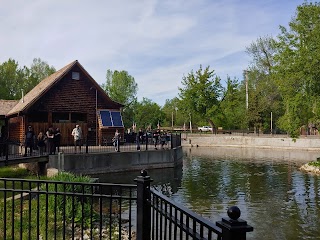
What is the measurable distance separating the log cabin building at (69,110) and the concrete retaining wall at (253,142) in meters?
26.2

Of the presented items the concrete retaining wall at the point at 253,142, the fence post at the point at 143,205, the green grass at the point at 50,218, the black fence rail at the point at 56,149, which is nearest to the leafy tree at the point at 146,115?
the concrete retaining wall at the point at 253,142

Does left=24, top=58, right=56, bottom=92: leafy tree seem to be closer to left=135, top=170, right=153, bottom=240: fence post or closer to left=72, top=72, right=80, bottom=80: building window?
left=72, top=72, right=80, bottom=80: building window

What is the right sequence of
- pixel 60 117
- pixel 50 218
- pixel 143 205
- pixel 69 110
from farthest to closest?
pixel 60 117 → pixel 69 110 → pixel 50 218 → pixel 143 205

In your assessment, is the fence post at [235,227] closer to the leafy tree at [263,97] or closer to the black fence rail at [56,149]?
the black fence rail at [56,149]

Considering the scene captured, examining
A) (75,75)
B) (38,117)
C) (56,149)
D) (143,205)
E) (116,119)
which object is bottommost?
(56,149)

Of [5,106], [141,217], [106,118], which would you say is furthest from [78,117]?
[141,217]

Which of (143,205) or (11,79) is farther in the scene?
(11,79)

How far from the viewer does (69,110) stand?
95.0 feet

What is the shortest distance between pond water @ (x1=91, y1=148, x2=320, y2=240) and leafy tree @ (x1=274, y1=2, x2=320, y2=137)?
5479mm

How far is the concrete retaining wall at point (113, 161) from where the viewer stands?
21375 millimetres

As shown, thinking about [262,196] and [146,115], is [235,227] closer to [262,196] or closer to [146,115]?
[262,196]

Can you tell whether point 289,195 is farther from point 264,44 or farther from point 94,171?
point 264,44

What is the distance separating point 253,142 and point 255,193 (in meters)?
34.4

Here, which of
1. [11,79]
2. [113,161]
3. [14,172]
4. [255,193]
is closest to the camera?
[255,193]
